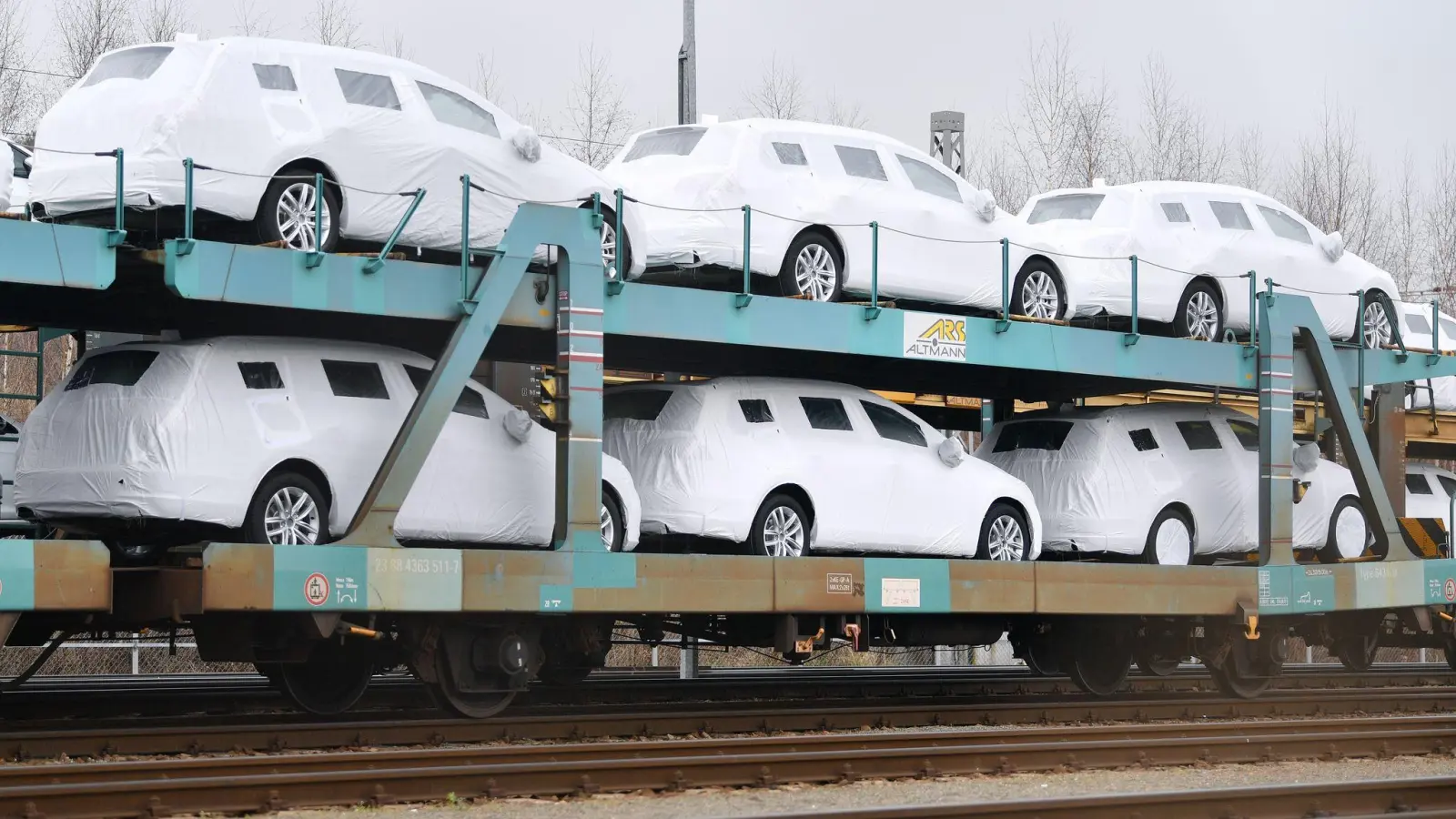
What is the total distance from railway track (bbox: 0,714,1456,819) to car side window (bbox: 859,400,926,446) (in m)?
3.00

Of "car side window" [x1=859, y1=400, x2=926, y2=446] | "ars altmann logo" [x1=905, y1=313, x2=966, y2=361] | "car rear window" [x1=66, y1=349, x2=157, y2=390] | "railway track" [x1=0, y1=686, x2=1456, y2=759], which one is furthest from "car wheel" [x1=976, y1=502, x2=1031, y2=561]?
"car rear window" [x1=66, y1=349, x2=157, y2=390]

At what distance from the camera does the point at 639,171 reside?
49.9 ft

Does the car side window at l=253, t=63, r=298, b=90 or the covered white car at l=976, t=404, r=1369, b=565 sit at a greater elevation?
the car side window at l=253, t=63, r=298, b=90

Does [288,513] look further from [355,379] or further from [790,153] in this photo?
[790,153]

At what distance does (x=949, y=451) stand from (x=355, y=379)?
17.7 feet

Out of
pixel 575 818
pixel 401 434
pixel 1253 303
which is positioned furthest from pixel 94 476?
pixel 1253 303

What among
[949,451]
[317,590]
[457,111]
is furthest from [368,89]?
[949,451]

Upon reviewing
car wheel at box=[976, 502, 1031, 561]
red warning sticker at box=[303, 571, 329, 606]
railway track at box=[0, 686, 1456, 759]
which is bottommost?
railway track at box=[0, 686, 1456, 759]

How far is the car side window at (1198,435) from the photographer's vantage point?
17.9 metres

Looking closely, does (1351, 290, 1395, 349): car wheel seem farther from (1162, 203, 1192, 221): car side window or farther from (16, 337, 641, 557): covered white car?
(16, 337, 641, 557): covered white car

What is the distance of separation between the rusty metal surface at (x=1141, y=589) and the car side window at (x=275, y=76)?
23.7 feet

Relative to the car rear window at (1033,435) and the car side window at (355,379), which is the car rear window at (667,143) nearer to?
the car side window at (355,379)

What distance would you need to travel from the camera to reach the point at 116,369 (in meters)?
11.9

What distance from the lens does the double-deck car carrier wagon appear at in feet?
37.4
